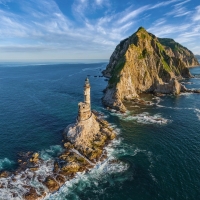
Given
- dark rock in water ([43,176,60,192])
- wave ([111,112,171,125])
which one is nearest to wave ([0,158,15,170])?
dark rock in water ([43,176,60,192])

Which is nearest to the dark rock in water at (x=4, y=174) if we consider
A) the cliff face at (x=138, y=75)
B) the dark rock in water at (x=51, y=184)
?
the dark rock in water at (x=51, y=184)

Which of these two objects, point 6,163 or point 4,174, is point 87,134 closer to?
point 6,163

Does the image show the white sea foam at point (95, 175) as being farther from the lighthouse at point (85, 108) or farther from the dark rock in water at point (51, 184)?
the lighthouse at point (85, 108)

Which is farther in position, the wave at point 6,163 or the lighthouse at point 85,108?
the lighthouse at point 85,108

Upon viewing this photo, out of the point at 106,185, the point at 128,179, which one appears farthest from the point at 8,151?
the point at 128,179

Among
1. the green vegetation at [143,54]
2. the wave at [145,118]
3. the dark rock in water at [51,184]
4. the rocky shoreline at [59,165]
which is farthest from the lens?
the green vegetation at [143,54]

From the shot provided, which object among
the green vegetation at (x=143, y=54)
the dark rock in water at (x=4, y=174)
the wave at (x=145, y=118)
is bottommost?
the dark rock in water at (x=4, y=174)
